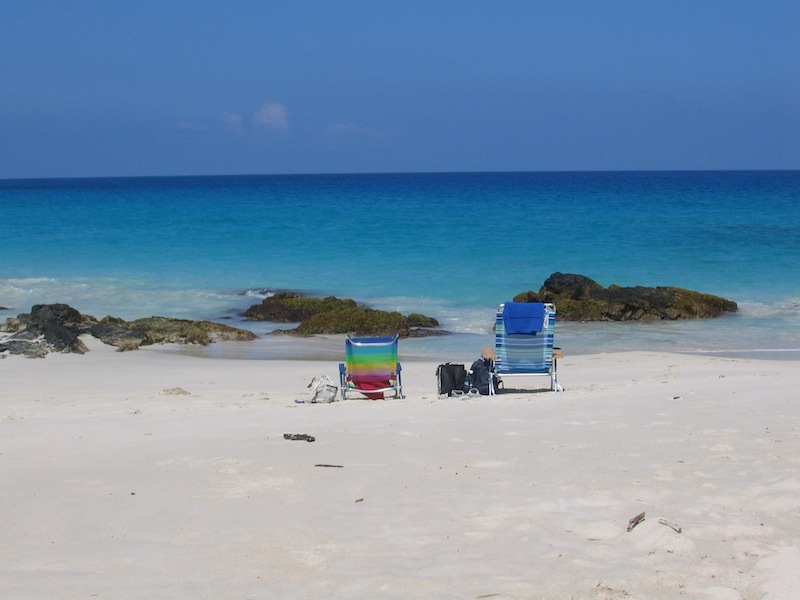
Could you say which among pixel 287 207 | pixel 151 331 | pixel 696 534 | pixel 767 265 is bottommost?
pixel 696 534

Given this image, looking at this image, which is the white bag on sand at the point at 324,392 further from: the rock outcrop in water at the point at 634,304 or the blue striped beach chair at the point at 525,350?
the rock outcrop in water at the point at 634,304

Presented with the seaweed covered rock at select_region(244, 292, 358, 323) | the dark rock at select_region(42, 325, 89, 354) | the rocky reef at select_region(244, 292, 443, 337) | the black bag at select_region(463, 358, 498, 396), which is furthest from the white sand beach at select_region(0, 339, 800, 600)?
the seaweed covered rock at select_region(244, 292, 358, 323)

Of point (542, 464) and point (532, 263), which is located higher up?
point (532, 263)

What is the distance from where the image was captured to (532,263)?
28578 mm

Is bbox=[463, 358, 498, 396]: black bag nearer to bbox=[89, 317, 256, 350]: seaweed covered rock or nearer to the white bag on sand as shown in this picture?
the white bag on sand

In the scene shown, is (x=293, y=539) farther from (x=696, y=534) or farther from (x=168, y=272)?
(x=168, y=272)

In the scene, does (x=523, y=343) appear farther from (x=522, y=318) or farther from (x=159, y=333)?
(x=159, y=333)

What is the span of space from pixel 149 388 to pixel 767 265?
850 inches

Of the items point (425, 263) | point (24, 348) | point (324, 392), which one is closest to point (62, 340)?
point (24, 348)

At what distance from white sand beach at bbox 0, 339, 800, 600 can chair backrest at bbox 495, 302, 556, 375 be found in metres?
1.28

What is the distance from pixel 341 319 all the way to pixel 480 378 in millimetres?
7568

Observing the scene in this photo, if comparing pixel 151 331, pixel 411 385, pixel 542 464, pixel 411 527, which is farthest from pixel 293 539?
pixel 151 331

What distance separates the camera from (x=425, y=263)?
2853cm

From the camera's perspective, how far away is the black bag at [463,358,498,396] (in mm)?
9078
